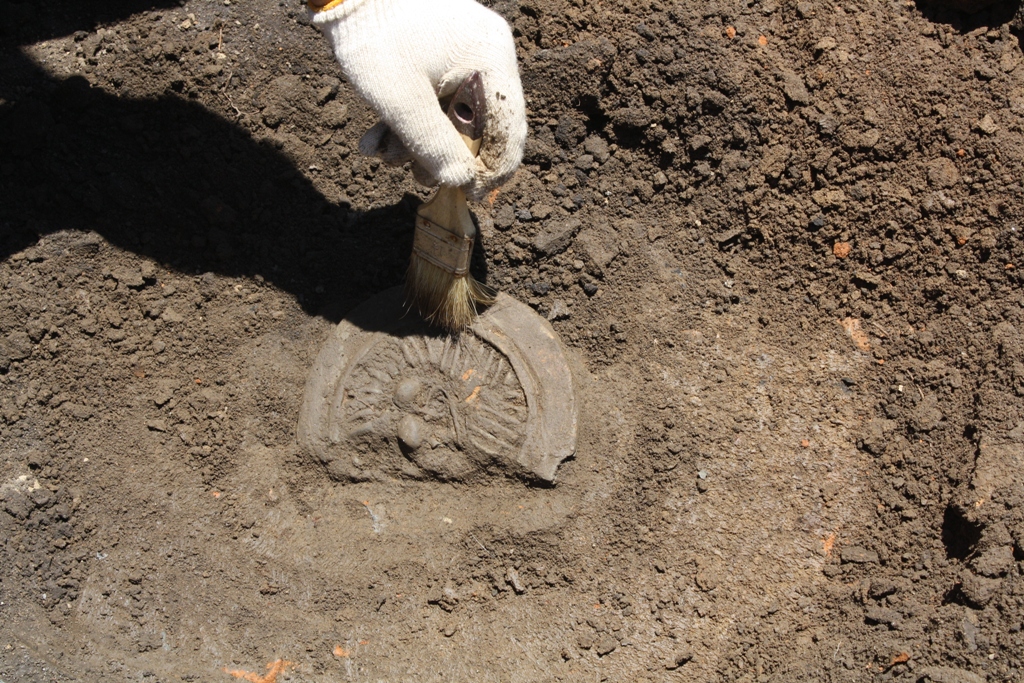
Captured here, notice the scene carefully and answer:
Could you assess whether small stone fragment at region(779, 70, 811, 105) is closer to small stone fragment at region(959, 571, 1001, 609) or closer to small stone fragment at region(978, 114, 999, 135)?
small stone fragment at region(978, 114, 999, 135)

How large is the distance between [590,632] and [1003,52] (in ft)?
7.99

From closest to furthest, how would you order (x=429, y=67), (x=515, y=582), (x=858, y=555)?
(x=429, y=67)
(x=858, y=555)
(x=515, y=582)

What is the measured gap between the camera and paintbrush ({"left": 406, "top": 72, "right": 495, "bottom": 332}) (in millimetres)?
2236

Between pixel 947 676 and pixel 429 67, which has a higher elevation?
pixel 429 67

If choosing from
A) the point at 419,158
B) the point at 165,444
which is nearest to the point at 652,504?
the point at 419,158

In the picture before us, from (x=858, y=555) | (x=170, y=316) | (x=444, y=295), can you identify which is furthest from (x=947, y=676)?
(x=170, y=316)

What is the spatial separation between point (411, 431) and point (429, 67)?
49.2 inches

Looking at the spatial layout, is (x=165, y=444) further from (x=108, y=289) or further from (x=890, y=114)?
(x=890, y=114)

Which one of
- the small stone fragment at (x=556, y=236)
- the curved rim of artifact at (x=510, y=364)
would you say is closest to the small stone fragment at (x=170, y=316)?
the curved rim of artifact at (x=510, y=364)

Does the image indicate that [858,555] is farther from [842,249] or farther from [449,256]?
[449,256]

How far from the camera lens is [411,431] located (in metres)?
2.66

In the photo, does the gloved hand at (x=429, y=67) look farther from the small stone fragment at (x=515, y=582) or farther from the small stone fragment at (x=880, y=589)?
the small stone fragment at (x=880, y=589)

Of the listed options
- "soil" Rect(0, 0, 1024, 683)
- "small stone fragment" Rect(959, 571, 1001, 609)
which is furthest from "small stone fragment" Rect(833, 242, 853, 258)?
"small stone fragment" Rect(959, 571, 1001, 609)

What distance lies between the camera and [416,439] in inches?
105
